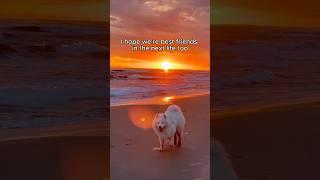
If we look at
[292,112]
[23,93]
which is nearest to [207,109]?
[292,112]

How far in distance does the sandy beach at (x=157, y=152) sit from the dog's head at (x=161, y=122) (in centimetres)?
5

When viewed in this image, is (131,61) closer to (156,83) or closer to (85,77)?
(156,83)

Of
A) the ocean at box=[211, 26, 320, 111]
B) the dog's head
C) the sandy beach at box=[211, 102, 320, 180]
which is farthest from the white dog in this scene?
the ocean at box=[211, 26, 320, 111]

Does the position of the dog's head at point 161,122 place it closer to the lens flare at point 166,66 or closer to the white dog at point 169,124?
the white dog at point 169,124

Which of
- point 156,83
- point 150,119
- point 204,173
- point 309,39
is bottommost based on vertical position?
point 204,173

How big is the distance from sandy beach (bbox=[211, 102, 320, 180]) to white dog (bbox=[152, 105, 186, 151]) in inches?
8.5

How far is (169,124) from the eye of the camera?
2.83 m

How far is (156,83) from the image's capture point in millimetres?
2801

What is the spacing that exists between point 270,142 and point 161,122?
0.72 meters

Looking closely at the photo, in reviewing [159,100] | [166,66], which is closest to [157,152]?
[159,100]

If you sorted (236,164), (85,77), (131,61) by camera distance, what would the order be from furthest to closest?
(85,77) < (236,164) < (131,61)

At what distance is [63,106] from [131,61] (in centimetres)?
72

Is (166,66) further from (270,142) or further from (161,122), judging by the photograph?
(270,142)

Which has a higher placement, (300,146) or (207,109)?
(207,109)
